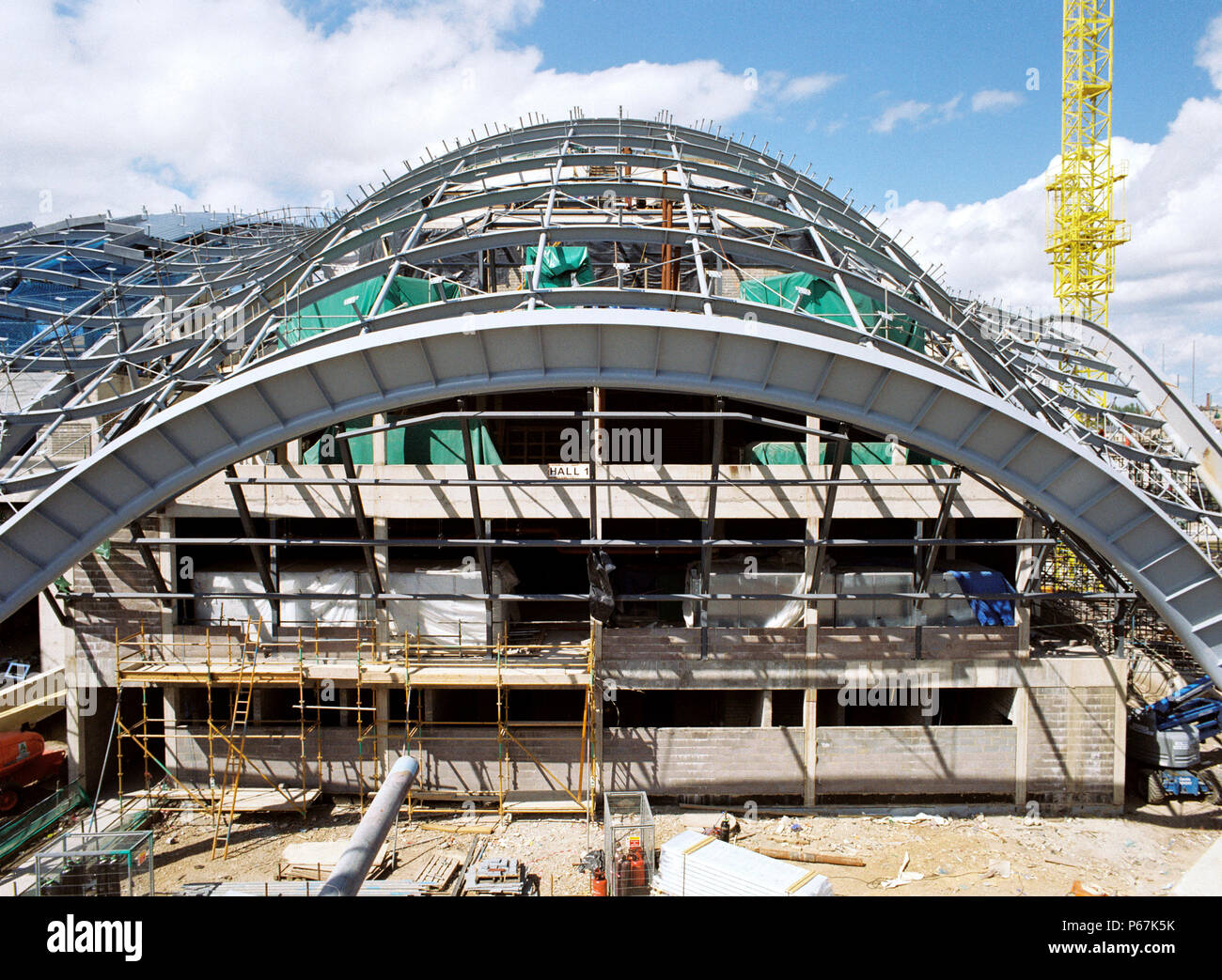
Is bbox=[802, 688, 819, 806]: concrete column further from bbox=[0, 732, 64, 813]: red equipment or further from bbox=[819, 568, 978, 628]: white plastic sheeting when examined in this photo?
bbox=[0, 732, 64, 813]: red equipment

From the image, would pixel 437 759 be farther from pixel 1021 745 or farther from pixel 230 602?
pixel 1021 745

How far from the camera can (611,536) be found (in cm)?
1677

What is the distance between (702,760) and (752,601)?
3432 millimetres

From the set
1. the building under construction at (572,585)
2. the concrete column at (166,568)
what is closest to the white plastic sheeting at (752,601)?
the building under construction at (572,585)

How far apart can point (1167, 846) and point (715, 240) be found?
14.4m

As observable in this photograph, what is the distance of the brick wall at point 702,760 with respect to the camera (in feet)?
46.8

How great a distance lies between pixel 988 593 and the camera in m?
15.1

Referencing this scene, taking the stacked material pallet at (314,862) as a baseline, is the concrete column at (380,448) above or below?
above

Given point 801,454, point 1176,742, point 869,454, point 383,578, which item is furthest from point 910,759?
point 383,578

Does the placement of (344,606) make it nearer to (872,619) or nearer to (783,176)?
(872,619)

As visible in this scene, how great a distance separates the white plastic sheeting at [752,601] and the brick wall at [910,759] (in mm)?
2498

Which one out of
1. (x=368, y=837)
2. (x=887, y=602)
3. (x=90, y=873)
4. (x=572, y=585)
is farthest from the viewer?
(x=572, y=585)

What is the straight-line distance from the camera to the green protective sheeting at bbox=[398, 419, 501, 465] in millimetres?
14734

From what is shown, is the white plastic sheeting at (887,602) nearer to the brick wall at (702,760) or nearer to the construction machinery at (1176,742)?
the brick wall at (702,760)
